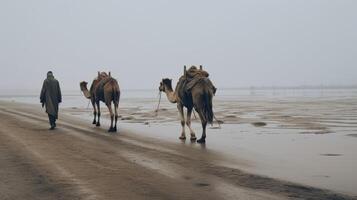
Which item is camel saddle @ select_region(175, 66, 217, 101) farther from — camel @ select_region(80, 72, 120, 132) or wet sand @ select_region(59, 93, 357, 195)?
camel @ select_region(80, 72, 120, 132)

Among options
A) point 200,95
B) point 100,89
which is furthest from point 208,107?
point 100,89

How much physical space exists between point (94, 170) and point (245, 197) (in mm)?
3437

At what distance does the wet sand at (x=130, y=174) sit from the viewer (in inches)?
262

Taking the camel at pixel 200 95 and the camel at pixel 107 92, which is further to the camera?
the camel at pixel 107 92

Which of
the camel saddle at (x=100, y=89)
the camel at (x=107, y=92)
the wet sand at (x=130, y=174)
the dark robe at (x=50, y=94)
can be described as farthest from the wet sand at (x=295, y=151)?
the dark robe at (x=50, y=94)

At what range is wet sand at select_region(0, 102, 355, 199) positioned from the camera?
21.8 ft

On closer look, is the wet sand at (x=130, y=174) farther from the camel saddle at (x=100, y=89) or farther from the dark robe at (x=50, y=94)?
the camel saddle at (x=100, y=89)

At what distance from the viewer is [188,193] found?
21.8 ft

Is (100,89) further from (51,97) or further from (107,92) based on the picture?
(51,97)

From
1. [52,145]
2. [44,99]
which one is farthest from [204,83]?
[44,99]

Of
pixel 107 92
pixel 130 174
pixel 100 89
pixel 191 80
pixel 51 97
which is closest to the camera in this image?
pixel 130 174

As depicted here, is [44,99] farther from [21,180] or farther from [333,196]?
[333,196]

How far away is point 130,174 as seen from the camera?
8.20m

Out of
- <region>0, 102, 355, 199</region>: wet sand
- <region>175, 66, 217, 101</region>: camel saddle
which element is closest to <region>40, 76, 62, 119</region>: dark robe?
<region>0, 102, 355, 199</region>: wet sand
